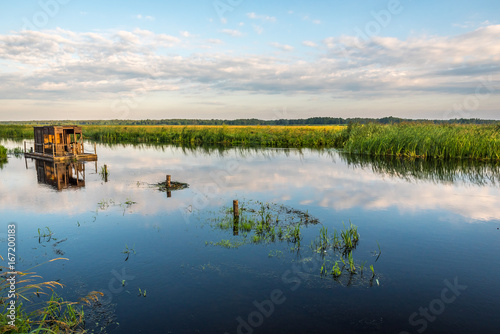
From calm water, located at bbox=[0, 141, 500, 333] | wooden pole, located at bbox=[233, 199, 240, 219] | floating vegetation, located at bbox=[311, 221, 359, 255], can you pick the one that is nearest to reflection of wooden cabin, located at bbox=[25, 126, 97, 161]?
calm water, located at bbox=[0, 141, 500, 333]

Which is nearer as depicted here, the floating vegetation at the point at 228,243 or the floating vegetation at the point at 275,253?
the floating vegetation at the point at 275,253

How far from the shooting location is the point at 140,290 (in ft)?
25.1

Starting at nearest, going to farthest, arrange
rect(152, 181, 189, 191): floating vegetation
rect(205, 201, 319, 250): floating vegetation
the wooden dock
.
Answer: rect(205, 201, 319, 250): floating vegetation
rect(152, 181, 189, 191): floating vegetation
the wooden dock

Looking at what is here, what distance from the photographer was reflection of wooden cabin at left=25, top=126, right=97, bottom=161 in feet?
94.8

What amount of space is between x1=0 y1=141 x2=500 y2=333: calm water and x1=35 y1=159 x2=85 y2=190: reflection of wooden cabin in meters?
0.65

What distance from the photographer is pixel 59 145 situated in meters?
29.4

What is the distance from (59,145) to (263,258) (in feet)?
89.0

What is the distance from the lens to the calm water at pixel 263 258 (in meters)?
6.79

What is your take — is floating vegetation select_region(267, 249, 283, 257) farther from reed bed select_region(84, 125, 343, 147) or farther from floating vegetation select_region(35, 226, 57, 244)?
reed bed select_region(84, 125, 343, 147)

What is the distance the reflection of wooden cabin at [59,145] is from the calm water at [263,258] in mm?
10208

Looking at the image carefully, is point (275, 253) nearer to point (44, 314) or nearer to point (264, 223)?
point (264, 223)

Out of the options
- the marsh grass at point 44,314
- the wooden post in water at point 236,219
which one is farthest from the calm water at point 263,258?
the wooden post in water at point 236,219

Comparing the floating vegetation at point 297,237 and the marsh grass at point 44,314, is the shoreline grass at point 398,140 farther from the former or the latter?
the marsh grass at point 44,314

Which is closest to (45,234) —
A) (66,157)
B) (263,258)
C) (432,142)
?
(263,258)
